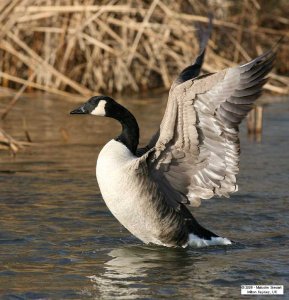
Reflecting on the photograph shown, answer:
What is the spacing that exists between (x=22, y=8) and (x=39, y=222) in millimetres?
5397

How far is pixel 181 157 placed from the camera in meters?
6.68

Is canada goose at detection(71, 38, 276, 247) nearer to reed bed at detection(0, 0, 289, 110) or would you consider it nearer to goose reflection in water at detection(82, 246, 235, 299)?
A: goose reflection in water at detection(82, 246, 235, 299)

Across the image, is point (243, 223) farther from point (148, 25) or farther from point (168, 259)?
point (148, 25)

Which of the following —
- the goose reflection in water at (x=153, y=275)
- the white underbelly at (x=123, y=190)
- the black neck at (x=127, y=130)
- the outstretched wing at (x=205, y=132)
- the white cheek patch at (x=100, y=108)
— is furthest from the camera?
the white cheek patch at (x=100, y=108)

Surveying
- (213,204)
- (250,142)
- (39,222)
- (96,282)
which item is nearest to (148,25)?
(250,142)

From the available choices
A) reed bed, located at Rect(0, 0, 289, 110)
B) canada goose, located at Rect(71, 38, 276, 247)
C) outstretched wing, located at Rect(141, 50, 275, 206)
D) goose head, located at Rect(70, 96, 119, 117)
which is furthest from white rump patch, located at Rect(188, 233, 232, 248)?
reed bed, located at Rect(0, 0, 289, 110)

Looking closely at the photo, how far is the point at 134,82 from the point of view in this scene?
15031 millimetres

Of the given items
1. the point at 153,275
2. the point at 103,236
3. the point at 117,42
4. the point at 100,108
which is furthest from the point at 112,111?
the point at 117,42

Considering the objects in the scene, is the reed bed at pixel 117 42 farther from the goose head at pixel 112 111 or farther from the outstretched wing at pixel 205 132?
the outstretched wing at pixel 205 132

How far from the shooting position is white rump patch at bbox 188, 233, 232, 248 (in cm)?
678

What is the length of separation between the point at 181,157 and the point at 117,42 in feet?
26.4

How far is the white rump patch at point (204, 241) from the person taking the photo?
22.2 ft

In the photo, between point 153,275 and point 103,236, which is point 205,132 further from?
point 103,236

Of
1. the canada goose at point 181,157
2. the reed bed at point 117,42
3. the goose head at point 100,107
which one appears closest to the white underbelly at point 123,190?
the canada goose at point 181,157
